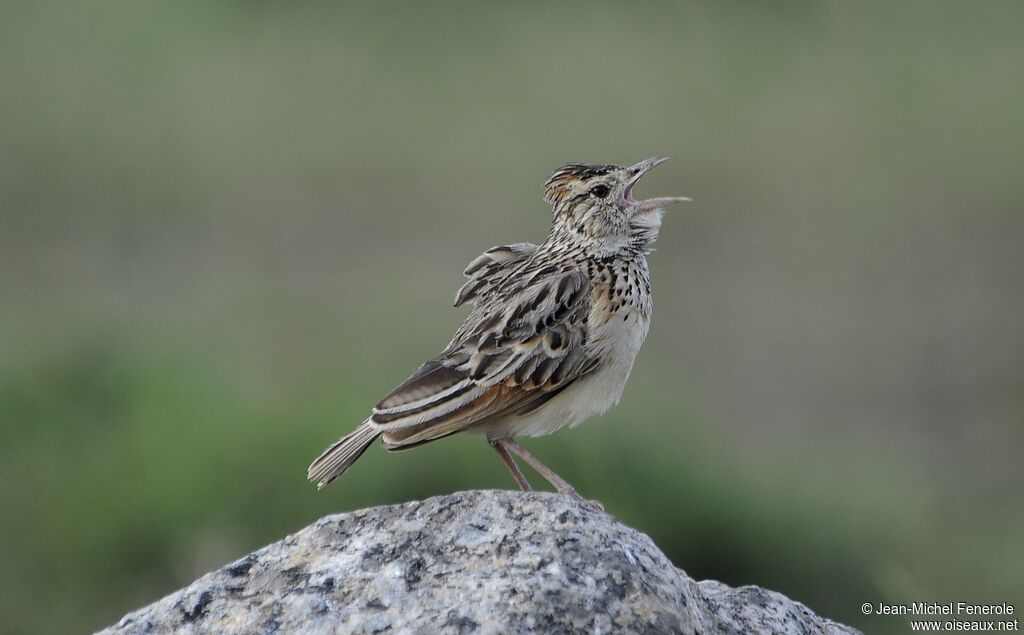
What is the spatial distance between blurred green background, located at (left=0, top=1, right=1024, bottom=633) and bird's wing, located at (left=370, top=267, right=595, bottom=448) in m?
3.62

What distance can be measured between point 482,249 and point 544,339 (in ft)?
34.3

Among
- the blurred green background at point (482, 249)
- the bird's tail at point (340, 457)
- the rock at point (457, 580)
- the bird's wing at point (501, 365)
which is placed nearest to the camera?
the rock at point (457, 580)

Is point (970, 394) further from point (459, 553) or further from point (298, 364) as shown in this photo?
point (459, 553)

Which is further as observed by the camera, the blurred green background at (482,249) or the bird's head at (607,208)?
the blurred green background at (482,249)

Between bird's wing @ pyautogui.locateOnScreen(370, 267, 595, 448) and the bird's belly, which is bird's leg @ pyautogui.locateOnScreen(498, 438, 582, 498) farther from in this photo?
bird's wing @ pyautogui.locateOnScreen(370, 267, 595, 448)

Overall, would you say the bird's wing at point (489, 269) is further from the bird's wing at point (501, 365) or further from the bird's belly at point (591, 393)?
the bird's belly at point (591, 393)

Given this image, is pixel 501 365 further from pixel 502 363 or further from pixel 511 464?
pixel 511 464

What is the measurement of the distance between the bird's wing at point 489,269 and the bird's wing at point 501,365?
221 millimetres

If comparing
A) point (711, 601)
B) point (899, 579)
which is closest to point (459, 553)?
point (711, 601)

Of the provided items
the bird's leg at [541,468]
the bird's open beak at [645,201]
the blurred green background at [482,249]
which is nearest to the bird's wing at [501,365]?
the bird's leg at [541,468]

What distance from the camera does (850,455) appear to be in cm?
1506

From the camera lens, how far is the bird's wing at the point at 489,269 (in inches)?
316

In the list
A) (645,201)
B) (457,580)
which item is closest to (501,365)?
(645,201)

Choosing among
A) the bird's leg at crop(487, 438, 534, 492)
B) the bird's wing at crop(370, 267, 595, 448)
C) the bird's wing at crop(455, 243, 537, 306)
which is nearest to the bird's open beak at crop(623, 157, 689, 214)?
the bird's wing at crop(455, 243, 537, 306)
